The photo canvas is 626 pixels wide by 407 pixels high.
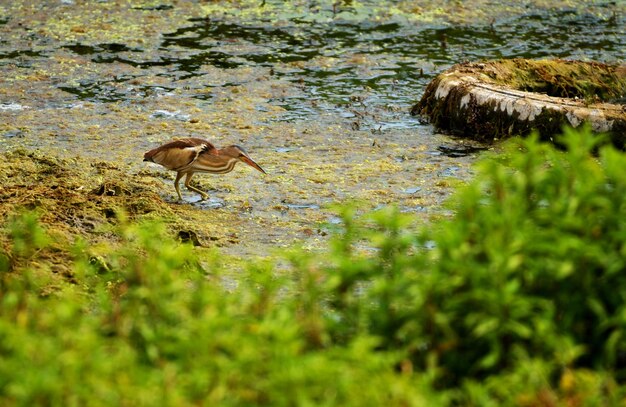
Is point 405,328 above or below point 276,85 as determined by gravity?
above

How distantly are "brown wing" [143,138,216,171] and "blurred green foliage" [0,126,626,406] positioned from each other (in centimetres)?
331

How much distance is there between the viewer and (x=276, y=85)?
10492 millimetres

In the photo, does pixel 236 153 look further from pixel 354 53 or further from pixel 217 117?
pixel 354 53

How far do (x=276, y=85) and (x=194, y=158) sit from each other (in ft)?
10.5

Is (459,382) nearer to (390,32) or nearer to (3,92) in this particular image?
(3,92)

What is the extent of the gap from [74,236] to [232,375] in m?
3.29

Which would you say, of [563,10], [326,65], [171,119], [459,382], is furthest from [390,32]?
[459,382]

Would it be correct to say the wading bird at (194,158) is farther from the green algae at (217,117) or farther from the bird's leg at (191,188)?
the green algae at (217,117)

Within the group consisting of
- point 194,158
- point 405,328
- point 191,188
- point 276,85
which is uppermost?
point 405,328

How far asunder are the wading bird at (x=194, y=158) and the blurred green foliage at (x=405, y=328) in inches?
130

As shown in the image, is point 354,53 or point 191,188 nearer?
point 191,188

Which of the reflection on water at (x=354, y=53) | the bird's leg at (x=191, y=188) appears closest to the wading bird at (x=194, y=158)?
the bird's leg at (x=191, y=188)

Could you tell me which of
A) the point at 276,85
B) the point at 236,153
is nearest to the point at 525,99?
the point at 276,85

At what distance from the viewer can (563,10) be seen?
45.0 feet
